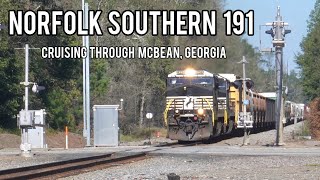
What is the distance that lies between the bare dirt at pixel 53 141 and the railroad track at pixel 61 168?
57.8ft

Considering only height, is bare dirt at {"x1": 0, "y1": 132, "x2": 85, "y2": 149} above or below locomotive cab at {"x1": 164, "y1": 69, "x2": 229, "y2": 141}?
below

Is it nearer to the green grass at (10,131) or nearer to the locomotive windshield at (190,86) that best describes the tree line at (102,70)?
the green grass at (10,131)

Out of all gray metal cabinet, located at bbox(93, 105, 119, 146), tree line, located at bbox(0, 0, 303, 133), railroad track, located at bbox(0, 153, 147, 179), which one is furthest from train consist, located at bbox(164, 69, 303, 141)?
tree line, located at bbox(0, 0, 303, 133)

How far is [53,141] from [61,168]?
1180 inches

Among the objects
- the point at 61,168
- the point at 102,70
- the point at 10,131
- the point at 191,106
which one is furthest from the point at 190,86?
the point at 102,70

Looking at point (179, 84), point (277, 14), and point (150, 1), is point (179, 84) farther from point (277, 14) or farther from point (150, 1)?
point (150, 1)

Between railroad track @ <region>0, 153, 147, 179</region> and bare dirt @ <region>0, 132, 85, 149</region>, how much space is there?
17609 millimetres

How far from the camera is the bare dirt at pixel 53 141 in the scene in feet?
141

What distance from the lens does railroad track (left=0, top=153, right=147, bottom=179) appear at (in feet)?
57.1

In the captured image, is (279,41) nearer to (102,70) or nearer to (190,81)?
(190,81)

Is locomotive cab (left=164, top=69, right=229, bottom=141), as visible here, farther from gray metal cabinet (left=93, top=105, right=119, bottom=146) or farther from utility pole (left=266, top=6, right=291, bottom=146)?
utility pole (left=266, top=6, right=291, bottom=146)

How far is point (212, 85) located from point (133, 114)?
33.3 meters

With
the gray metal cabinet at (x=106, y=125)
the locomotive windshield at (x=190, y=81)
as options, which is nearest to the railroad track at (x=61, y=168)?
the locomotive windshield at (x=190, y=81)

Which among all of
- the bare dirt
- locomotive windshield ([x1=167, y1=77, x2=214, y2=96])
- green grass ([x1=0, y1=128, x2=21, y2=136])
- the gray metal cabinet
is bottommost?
the bare dirt
